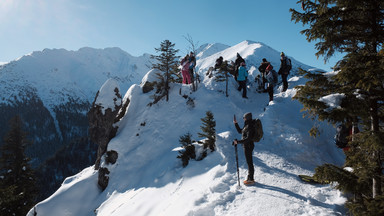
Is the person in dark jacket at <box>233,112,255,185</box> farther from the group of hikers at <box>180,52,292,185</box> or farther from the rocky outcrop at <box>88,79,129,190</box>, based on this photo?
the rocky outcrop at <box>88,79,129,190</box>

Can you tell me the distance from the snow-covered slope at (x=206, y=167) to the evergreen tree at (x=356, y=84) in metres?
1.83

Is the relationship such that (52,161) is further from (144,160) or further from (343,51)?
(343,51)

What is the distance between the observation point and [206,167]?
9383 millimetres

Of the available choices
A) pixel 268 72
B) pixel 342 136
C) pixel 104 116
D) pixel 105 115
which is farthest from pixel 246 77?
pixel 104 116

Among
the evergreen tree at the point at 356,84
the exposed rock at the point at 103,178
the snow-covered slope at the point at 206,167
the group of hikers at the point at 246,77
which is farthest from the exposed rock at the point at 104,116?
the evergreen tree at the point at 356,84

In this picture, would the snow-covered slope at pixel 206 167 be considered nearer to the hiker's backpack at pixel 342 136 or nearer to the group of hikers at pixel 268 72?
the hiker's backpack at pixel 342 136

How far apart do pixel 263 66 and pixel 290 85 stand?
246 cm

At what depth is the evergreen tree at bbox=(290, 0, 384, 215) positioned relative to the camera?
3258 millimetres

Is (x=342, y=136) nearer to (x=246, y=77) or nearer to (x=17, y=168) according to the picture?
(x=246, y=77)

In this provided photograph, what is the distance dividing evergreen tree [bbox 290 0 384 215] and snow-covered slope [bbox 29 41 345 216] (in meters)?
1.83

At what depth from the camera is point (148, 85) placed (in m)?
20.0

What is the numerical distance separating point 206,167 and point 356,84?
717 centimetres

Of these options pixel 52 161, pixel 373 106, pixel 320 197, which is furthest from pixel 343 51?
pixel 52 161

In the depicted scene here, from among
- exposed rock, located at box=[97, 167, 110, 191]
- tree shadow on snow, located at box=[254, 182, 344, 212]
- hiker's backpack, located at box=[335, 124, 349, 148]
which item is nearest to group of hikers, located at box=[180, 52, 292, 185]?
tree shadow on snow, located at box=[254, 182, 344, 212]
